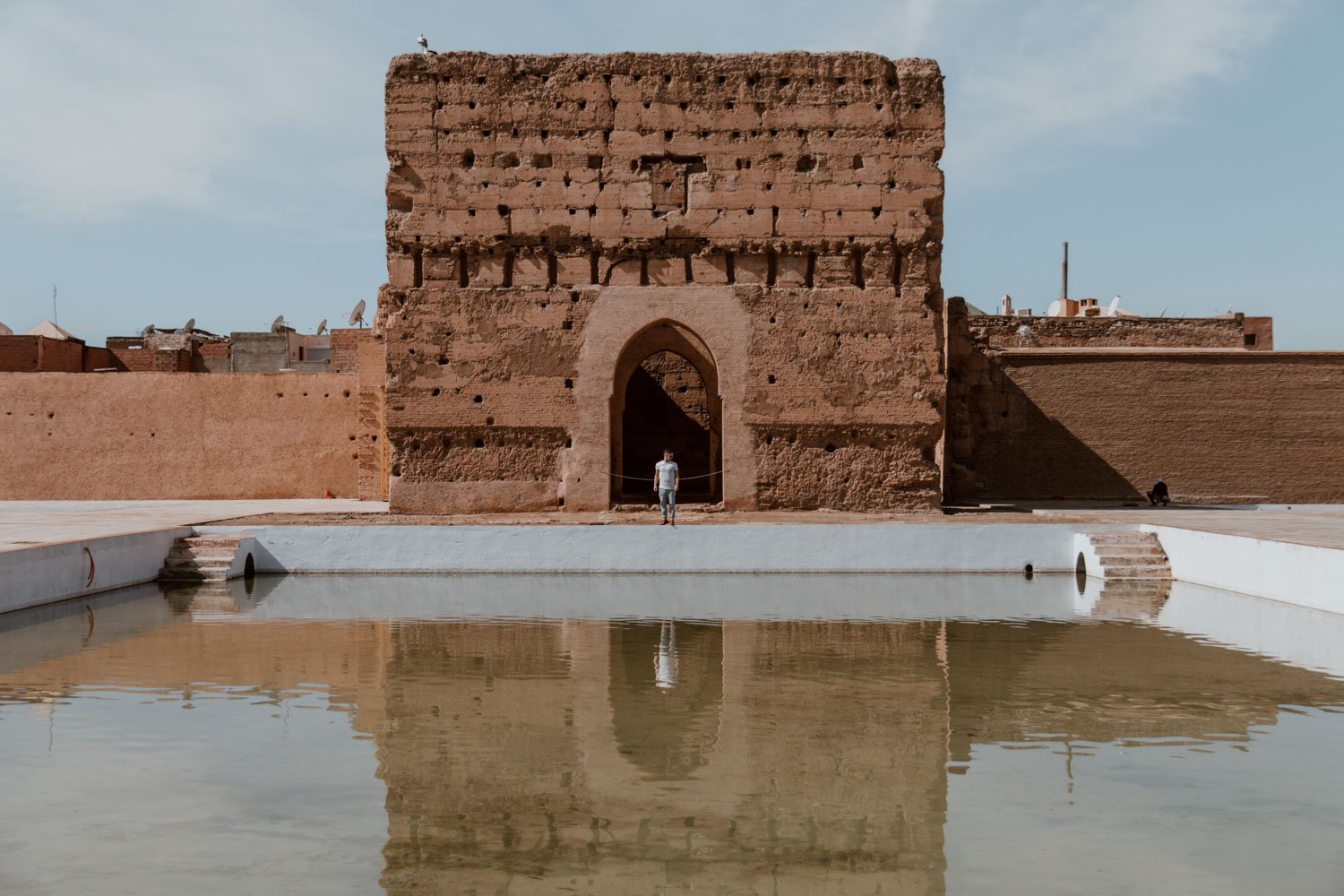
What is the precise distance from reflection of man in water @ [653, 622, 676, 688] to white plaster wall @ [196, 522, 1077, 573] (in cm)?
319

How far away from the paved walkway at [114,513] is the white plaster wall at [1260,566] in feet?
34.2

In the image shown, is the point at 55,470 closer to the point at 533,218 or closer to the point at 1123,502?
the point at 533,218

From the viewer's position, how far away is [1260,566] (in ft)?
35.9

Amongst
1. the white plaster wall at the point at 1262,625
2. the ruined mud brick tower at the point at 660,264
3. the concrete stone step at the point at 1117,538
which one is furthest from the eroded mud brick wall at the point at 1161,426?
the white plaster wall at the point at 1262,625

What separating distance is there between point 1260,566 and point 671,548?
5.63m

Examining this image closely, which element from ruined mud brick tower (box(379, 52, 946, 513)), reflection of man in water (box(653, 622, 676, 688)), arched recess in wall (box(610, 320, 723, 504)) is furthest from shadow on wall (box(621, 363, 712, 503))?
reflection of man in water (box(653, 622, 676, 688))

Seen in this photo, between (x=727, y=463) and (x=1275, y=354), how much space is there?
38.0ft

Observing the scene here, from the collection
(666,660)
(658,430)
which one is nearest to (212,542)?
(666,660)

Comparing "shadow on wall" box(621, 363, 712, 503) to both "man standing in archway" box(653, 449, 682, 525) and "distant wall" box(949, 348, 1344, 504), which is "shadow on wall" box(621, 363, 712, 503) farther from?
"man standing in archway" box(653, 449, 682, 525)

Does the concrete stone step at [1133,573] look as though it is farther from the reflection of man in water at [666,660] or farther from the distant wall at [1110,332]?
the distant wall at [1110,332]

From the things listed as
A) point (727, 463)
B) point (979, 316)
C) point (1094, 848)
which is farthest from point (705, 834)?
point (979, 316)

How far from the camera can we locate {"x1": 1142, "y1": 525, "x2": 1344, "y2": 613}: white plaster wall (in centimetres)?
996

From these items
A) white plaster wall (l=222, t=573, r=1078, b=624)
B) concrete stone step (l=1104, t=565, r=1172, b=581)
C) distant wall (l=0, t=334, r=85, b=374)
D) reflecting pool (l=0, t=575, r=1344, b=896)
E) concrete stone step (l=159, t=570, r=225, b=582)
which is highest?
distant wall (l=0, t=334, r=85, b=374)

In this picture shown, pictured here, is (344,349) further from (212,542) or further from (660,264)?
(212,542)
